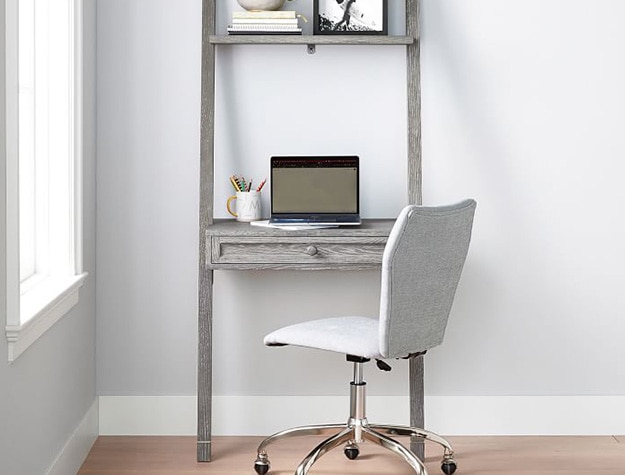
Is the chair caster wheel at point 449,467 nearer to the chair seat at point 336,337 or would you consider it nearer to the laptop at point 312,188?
the chair seat at point 336,337

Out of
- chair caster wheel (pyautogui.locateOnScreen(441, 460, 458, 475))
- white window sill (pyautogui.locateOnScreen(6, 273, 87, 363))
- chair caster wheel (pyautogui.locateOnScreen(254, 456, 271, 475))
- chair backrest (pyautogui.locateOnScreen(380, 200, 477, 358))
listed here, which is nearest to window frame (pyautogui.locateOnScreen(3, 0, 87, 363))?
white window sill (pyautogui.locateOnScreen(6, 273, 87, 363))

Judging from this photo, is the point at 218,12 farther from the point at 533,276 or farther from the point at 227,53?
the point at 533,276

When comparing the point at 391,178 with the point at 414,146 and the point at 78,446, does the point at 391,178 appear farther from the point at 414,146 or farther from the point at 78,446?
the point at 78,446

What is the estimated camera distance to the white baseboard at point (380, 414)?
12.2ft

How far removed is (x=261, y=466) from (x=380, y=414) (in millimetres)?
641

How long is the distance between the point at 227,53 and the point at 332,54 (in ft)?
1.29

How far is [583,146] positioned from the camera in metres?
3.65

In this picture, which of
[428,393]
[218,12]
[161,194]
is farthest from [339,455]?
[218,12]

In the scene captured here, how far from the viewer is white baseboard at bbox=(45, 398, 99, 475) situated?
3.02 meters

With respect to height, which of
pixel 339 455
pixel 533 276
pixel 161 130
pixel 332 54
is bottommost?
pixel 339 455

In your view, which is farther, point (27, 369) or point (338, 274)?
point (338, 274)

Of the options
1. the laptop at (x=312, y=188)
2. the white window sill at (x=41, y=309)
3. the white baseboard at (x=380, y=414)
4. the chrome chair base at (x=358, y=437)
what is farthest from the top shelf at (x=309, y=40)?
the white baseboard at (x=380, y=414)

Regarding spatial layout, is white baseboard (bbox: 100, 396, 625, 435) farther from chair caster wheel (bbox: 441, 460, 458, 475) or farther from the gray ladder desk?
chair caster wheel (bbox: 441, 460, 458, 475)

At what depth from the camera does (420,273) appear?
9.72 ft
